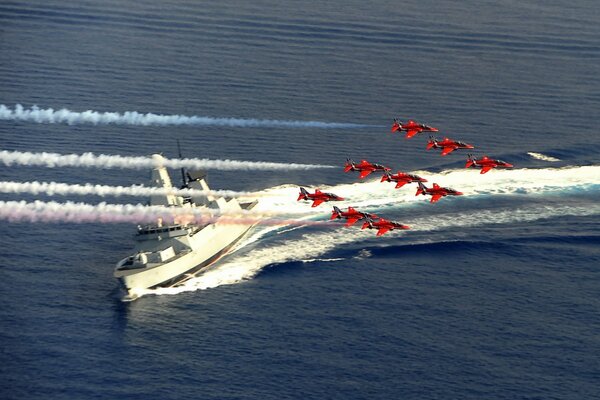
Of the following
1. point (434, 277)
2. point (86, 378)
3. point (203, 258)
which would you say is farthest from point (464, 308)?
point (86, 378)

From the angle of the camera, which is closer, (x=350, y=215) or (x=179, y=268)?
(x=350, y=215)

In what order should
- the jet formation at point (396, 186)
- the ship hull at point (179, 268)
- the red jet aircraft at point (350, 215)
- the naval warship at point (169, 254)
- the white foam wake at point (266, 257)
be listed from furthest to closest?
the white foam wake at point (266, 257)
the jet formation at point (396, 186)
the red jet aircraft at point (350, 215)
the naval warship at point (169, 254)
the ship hull at point (179, 268)

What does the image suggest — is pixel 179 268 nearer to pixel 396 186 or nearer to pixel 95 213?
pixel 95 213

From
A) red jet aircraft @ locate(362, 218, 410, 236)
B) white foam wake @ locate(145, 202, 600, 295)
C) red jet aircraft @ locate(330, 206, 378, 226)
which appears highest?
red jet aircraft @ locate(330, 206, 378, 226)

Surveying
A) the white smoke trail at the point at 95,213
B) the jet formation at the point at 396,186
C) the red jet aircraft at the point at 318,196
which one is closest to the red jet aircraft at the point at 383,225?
the jet formation at the point at 396,186

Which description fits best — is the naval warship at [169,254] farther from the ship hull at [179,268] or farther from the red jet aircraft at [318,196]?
the red jet aircraft at [318,196]

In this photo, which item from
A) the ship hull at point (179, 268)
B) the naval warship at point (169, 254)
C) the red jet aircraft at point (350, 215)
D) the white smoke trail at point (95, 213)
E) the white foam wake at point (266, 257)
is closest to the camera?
the ship hull at point (179, 268)

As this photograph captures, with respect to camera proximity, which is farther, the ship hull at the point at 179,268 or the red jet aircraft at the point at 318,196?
the red jet aircraft at the point at 318,196

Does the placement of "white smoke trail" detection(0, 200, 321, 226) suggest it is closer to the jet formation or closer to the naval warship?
the naval warship

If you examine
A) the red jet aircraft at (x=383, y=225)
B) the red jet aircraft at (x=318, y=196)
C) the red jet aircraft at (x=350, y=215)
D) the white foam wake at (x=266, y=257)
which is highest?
the red jet aircraft at (x=318, y=196)

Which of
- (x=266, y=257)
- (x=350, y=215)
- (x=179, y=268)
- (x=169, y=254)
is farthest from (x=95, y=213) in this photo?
(x=350, y=215)

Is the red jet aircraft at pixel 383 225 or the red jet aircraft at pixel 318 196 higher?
the red jet aircraft at pixel 318 196

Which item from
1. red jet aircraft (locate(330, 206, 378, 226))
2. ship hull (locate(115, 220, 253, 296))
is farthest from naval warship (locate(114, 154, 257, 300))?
red jet aircraft (locate(330, 206, 378, 226))

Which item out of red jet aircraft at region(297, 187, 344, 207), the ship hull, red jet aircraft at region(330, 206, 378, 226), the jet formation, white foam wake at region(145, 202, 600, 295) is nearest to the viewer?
the ship hull
